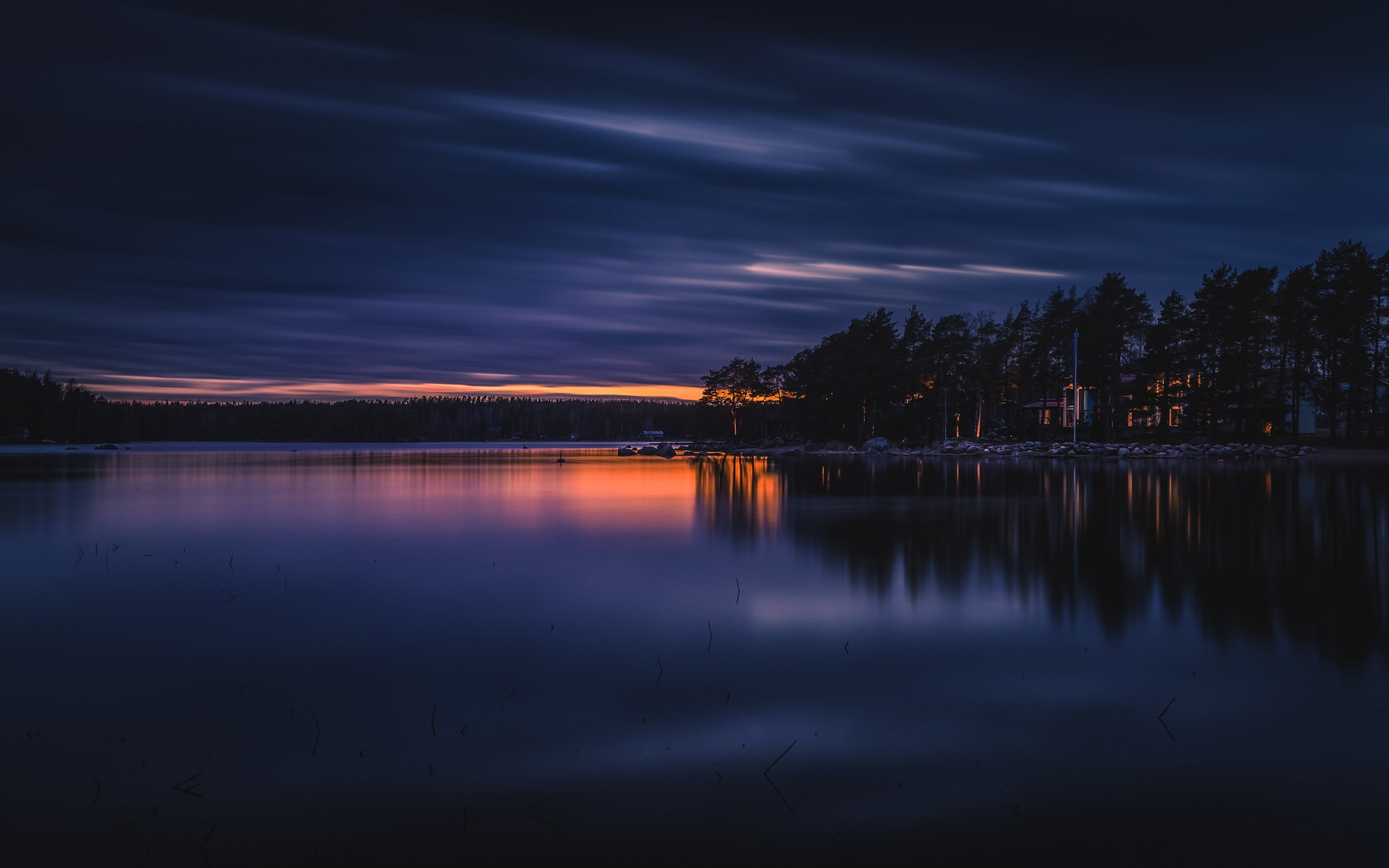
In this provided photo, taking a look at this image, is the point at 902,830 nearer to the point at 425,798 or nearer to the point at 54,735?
the point at 425,798

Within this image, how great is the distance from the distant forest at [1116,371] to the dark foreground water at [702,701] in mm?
51390

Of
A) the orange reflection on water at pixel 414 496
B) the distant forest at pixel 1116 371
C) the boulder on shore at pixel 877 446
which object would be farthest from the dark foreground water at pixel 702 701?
the boulder on shore at pixel 877 446

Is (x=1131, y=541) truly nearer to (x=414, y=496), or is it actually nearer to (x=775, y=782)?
(x=775, y=782)

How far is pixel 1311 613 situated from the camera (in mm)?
10484

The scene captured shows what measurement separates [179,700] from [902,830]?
655cm

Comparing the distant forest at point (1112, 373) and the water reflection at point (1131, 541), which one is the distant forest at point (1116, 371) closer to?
the distant forest at point (1112, 373)

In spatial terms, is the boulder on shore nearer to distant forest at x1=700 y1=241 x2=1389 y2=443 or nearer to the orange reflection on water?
distant forest at x1=700 y1=241 x2=1389 y2=443

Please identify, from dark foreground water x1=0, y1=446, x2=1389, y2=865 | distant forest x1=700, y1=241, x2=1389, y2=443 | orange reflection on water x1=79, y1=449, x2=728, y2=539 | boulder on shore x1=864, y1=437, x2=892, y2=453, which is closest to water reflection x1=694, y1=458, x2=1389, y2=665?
dark foreground water x1=0, y1=446, x2=1389, y2=865

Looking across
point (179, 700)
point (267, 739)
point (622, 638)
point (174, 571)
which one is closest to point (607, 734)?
point (267, 739)

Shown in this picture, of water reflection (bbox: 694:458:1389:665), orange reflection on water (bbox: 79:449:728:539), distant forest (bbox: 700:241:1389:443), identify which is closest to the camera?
water reflection (bbox: 694:458:1389:665)

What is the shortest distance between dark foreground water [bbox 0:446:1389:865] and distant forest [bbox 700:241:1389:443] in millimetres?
51390

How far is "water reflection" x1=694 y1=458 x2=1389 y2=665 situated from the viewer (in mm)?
10797

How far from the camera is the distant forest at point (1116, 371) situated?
5909 centimetres

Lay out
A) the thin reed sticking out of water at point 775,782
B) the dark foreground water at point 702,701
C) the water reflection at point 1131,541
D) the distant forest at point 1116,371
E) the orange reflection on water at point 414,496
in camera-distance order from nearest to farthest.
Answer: the dark foreground water at point 702,701 → the thin reed sticking out of water at point 775,782 → the water reflection at point 1131,541 → the orange reflection on water at point 414,496 → the distant forest at point 1116,371
